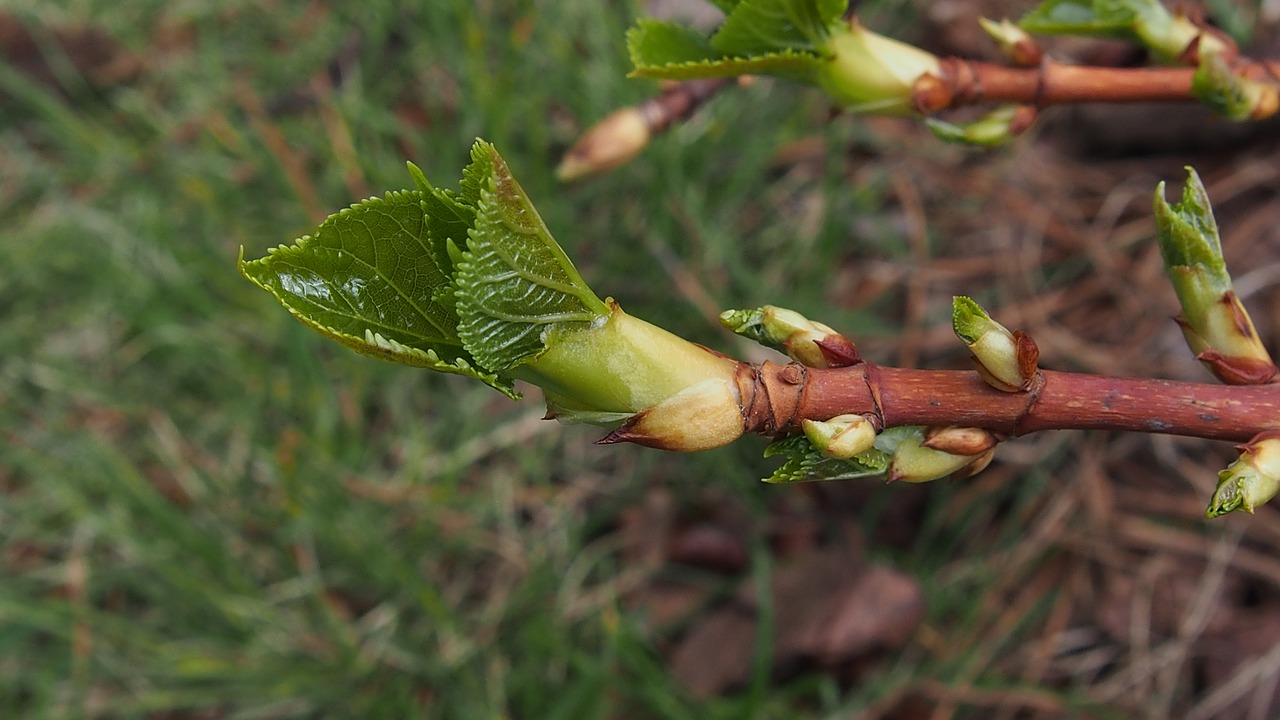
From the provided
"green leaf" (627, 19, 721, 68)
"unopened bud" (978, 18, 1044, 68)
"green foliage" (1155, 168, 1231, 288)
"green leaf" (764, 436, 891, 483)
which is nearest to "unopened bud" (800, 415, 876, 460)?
"green leaf" (764, 436, 891, 483)

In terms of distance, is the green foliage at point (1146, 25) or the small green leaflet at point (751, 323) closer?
the small green leaflet at point (751, 323)

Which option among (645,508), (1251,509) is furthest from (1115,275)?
(1251,509)

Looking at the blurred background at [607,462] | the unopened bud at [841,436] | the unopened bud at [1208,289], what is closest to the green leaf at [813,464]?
the unopened bud at [841,436]

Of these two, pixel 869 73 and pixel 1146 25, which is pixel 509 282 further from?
pixel 1146 25

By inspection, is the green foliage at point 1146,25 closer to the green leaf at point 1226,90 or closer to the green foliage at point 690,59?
the green leaf at point 1226,90

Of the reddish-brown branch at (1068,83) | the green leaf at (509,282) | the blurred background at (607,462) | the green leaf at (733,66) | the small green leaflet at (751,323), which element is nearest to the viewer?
the green leaf at (509,282)
